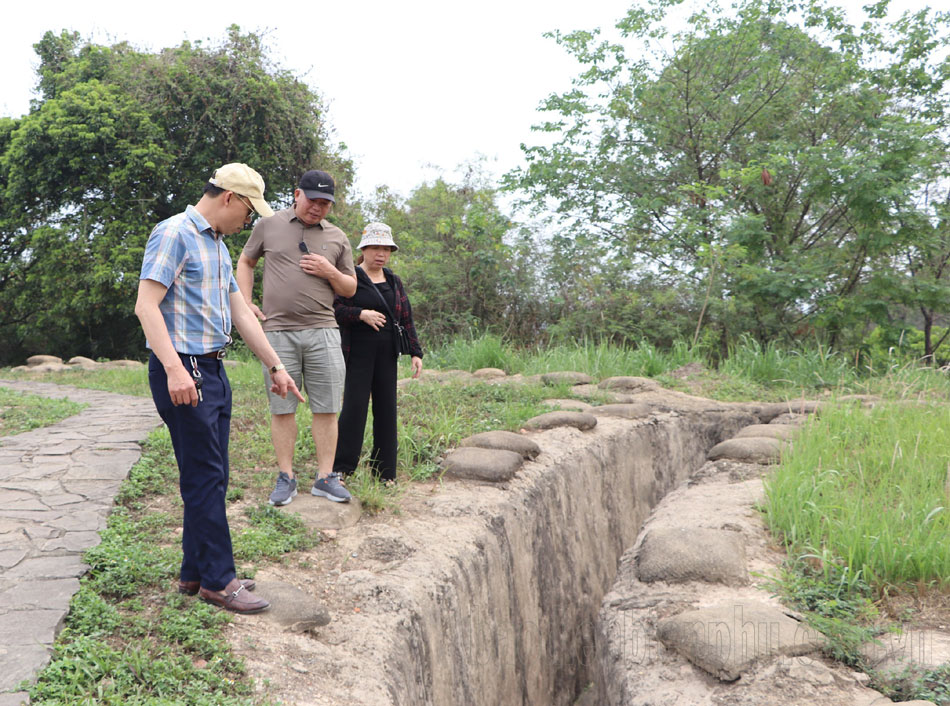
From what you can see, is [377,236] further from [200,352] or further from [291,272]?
[200,352]

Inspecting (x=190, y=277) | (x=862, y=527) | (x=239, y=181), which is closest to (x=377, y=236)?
(x=239, y=181)

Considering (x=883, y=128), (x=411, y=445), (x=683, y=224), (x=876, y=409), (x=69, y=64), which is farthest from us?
(x=69, y=64)

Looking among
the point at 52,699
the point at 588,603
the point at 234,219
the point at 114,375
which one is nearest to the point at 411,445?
the point at 588,603

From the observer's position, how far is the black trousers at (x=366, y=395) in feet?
15.2

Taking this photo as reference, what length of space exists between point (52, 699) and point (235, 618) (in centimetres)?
76

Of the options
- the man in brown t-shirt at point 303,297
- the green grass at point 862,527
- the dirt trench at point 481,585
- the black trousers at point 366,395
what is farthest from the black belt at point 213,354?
the green grass at point 862,527

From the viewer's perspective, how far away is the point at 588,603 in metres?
5.71

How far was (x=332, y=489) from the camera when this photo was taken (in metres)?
4.38

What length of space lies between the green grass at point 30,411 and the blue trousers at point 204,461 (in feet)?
12.5

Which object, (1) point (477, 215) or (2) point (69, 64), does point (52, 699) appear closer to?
(1) point (477, 215)

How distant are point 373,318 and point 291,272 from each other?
0.57 m

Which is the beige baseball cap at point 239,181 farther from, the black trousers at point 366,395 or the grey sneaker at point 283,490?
the grey sneaker at point 283,490

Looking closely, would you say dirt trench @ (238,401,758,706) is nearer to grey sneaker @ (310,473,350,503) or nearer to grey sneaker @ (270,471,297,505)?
grey sneaker @ (310,473,350,503)

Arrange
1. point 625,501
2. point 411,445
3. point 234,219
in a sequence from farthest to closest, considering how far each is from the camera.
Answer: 1. point 625,501
2. point 411,445
3. point 234,219
